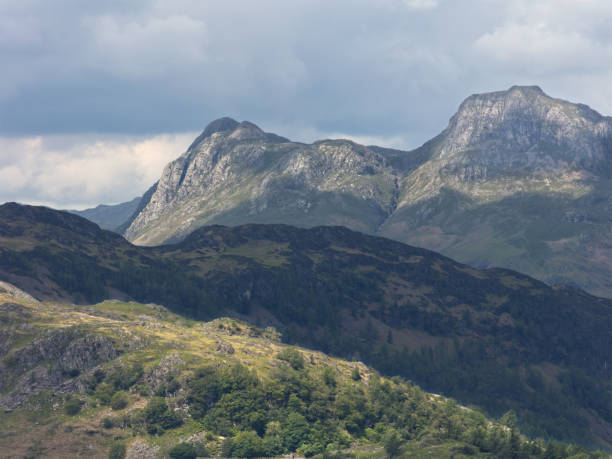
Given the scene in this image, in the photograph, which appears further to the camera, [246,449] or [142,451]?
[142,451]

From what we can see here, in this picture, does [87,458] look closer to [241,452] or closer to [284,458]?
[241,452]

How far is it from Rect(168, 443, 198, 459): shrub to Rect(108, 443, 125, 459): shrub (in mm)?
13619

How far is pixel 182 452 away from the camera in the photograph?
636 feet

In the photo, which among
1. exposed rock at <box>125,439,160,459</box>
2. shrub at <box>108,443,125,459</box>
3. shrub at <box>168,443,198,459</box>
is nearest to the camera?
shrub at <box>108,443,125,459</box>

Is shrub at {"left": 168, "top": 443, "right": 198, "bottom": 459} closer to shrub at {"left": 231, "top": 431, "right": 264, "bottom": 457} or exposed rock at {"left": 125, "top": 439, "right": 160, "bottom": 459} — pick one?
exposed rock at {"left": 125, "top": 439, "right": 160, "bottom": 459}

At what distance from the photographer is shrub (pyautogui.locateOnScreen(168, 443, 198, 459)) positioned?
193 meters

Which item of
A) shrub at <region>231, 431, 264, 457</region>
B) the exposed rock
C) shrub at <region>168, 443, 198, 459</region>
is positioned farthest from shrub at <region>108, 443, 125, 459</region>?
shrub at <region>231, 431, 264, 457</region>

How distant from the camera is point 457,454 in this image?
627 ft

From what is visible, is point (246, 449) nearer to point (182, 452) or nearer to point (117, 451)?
point (182, 452)

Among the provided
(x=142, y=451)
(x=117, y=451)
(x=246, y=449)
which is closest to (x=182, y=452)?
(x=142, y=451)

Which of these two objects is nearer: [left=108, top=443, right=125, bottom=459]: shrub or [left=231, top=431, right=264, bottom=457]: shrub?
[left=108, top=443, right=125, bottom=459]: shrub

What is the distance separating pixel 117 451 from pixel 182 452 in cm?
1875

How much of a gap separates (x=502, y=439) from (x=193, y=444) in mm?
92180

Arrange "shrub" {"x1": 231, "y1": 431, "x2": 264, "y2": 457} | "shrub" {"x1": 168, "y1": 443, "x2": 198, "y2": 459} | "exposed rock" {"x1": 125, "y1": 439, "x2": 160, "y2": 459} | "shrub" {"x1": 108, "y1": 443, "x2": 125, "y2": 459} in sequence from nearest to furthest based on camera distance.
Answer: "shrub" {"x1": 108, "y1": 443, "x2": 125, "y2": 459}
"shrub" {"x1": 168, "y1": 443, "x2": 198, "y2": 459}
"exposed rock" {"x1": 125, "y1": 439, "x2": 160, "y2": 459}
"shrub" {"x1": 231, "y1": 431, "x2": 264, "y2": 457}
